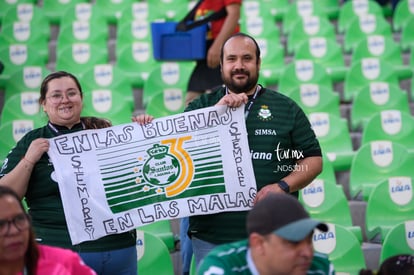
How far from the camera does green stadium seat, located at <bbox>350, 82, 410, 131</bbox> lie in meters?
7.49

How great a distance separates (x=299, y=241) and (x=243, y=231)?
4.57 feet

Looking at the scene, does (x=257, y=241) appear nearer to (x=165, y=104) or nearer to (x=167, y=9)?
(x=165, y=104)

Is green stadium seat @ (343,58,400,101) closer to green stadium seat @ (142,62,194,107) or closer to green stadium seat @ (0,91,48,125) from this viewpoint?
green stadium seat @ (142,62,194,107)

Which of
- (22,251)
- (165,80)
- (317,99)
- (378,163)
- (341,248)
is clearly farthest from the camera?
(165,80)

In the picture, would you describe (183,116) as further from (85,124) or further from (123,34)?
(123,34)

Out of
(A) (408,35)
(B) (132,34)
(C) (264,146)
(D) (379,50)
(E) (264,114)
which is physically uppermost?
(B) (132,34)

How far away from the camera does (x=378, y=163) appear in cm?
647

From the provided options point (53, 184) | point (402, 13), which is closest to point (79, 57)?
point (402, 13)

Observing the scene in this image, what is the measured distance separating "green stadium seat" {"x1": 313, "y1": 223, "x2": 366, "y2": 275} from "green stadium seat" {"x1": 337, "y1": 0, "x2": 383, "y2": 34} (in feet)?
15.8

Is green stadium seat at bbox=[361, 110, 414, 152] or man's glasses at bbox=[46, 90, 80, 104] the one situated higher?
man's glasses at bbox=[46, 90, 80, 104]

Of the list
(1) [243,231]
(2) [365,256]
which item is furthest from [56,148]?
(2) [365,256]

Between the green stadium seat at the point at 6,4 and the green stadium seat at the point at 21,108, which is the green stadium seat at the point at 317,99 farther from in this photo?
the green stadium seat at the point at 6,4

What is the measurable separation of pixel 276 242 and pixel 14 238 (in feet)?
2.91

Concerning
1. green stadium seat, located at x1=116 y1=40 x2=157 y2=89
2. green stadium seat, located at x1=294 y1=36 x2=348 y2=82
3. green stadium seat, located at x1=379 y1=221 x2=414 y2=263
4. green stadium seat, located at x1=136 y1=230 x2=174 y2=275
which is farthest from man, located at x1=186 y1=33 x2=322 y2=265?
green stadium seat, located at x1=294 y1=36 x2=348 y2=82
